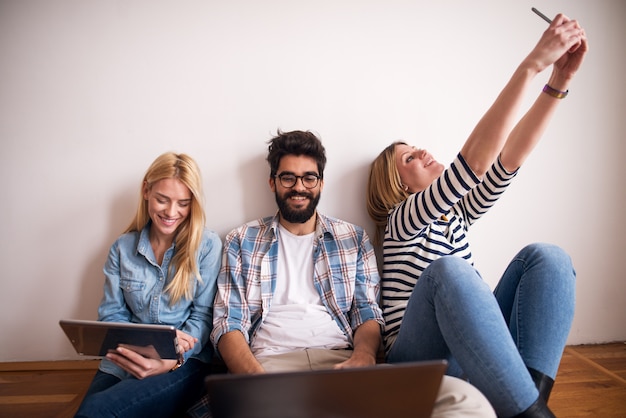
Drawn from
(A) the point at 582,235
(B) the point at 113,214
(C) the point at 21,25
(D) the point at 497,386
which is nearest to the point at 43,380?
(B) the point at 113,214

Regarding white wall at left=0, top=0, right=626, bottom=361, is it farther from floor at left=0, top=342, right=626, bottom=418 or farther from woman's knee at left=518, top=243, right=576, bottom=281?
woman's knee at left=518, top=243, right=576, bottom=281

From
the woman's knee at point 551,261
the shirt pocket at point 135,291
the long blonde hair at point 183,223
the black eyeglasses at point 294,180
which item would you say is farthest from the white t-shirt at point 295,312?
the woman's knee at point 551,261

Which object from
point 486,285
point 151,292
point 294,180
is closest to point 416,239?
point 486,285

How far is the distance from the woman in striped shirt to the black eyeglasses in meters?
0.32

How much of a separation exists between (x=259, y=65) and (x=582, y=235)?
5.53 ft

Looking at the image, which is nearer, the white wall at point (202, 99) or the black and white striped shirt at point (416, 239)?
the black and white striped shirt at point (416, 239)

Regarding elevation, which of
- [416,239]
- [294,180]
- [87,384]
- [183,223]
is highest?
[294,180]

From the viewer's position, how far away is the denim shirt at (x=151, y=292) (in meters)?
1.31

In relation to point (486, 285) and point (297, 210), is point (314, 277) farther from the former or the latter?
point (486, 285)

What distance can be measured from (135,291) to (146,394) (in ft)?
1.20

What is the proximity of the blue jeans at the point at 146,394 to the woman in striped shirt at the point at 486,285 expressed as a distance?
2.23 ft

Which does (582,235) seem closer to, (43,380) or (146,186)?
(146,186)

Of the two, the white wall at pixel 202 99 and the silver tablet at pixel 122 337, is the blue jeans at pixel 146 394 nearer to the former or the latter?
the silver tablet at pixel 122 337

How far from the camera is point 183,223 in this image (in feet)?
4.59
